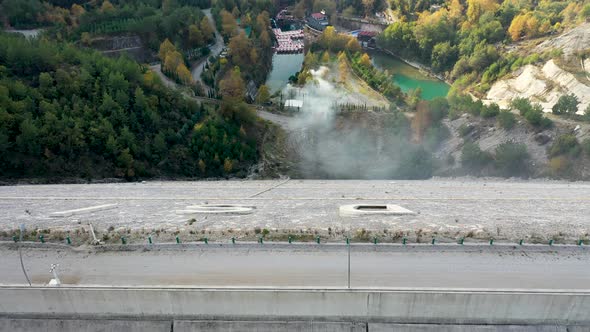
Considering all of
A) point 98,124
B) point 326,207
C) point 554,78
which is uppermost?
point 98,124

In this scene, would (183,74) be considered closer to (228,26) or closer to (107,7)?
(228,26)

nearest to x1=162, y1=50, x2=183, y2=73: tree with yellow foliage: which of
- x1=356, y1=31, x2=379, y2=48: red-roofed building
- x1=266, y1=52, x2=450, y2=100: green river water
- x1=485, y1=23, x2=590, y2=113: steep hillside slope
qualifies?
x1=266, y1=52, x2=450, y2=100: green river water

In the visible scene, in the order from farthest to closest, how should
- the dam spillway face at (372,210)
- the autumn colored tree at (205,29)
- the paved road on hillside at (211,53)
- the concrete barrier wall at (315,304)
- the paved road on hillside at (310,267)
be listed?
the autumn colored tree at (205,29) < the paved road on hillside at (211,53) < the dam spillway face at (372,210) < the paved road on hillside at (310,267) < the concrete barrier wall at (315,304)

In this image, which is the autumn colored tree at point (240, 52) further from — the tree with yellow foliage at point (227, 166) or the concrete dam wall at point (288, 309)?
the concrete dam wall at point (288, 309)

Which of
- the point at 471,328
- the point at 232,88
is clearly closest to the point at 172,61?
the point at 232,88

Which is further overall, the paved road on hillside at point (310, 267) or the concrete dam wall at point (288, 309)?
the paved road on hillside at point (310, 267)

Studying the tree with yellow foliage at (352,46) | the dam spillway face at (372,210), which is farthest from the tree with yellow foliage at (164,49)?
the dam spillway face at (372,210)

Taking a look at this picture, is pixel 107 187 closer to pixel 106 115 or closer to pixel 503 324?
pixel 106 115

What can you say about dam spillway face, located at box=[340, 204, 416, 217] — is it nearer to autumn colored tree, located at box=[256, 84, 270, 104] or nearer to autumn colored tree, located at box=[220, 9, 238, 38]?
autumn colored tree, located at box=[256, 84, 270, 104]
